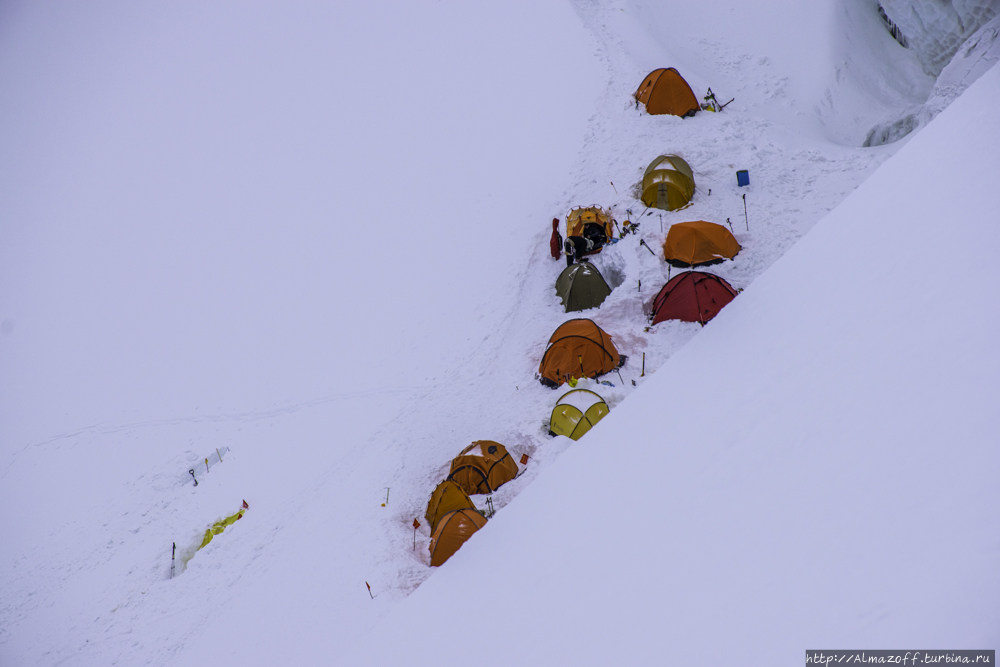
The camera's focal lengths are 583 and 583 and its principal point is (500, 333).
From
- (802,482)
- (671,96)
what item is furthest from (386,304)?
(802,482)

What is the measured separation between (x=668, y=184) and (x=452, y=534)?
988 centimetres

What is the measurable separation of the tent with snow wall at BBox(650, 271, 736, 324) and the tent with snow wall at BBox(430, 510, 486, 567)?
18.6 ft

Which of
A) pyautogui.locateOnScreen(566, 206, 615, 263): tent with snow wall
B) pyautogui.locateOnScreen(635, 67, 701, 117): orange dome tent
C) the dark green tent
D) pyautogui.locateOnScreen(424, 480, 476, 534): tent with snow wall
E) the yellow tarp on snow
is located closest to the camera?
pyautogui.locateOnScreen(424, 480, 476, 534): tent with snow wall

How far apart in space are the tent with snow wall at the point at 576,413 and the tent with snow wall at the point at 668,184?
19.9 ft

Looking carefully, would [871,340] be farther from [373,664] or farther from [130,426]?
[130,426]

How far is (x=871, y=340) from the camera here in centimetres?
464

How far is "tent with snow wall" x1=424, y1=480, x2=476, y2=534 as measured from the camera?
33.2ft

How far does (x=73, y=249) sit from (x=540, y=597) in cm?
3145

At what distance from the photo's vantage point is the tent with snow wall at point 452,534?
936cm

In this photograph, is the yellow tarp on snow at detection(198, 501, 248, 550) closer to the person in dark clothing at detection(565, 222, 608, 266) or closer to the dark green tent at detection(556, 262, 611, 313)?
the dark green tent at detection(556, 262, 611, 313)

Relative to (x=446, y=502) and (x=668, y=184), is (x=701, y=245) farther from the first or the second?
(x=446, y=502)

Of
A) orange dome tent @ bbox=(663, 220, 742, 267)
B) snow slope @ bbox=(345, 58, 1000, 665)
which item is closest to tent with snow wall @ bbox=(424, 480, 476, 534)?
snow slope @ bbox=(345, 58, 1000, 665)

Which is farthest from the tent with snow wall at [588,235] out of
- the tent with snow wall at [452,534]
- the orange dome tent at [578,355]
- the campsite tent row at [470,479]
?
the tent with snow wall at [452,534]

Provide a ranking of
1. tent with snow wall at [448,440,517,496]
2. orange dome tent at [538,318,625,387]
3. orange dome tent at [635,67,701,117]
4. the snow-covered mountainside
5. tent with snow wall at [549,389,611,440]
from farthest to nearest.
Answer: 1. orange dome tent at [635,67,701,117]
2. orange dome tent at [538,318,625,387]
3. tent with snow wall at [549,389,611,440]
4. tent with snow wall at [448,440,517,496]
5. the snow-covered mountainside
